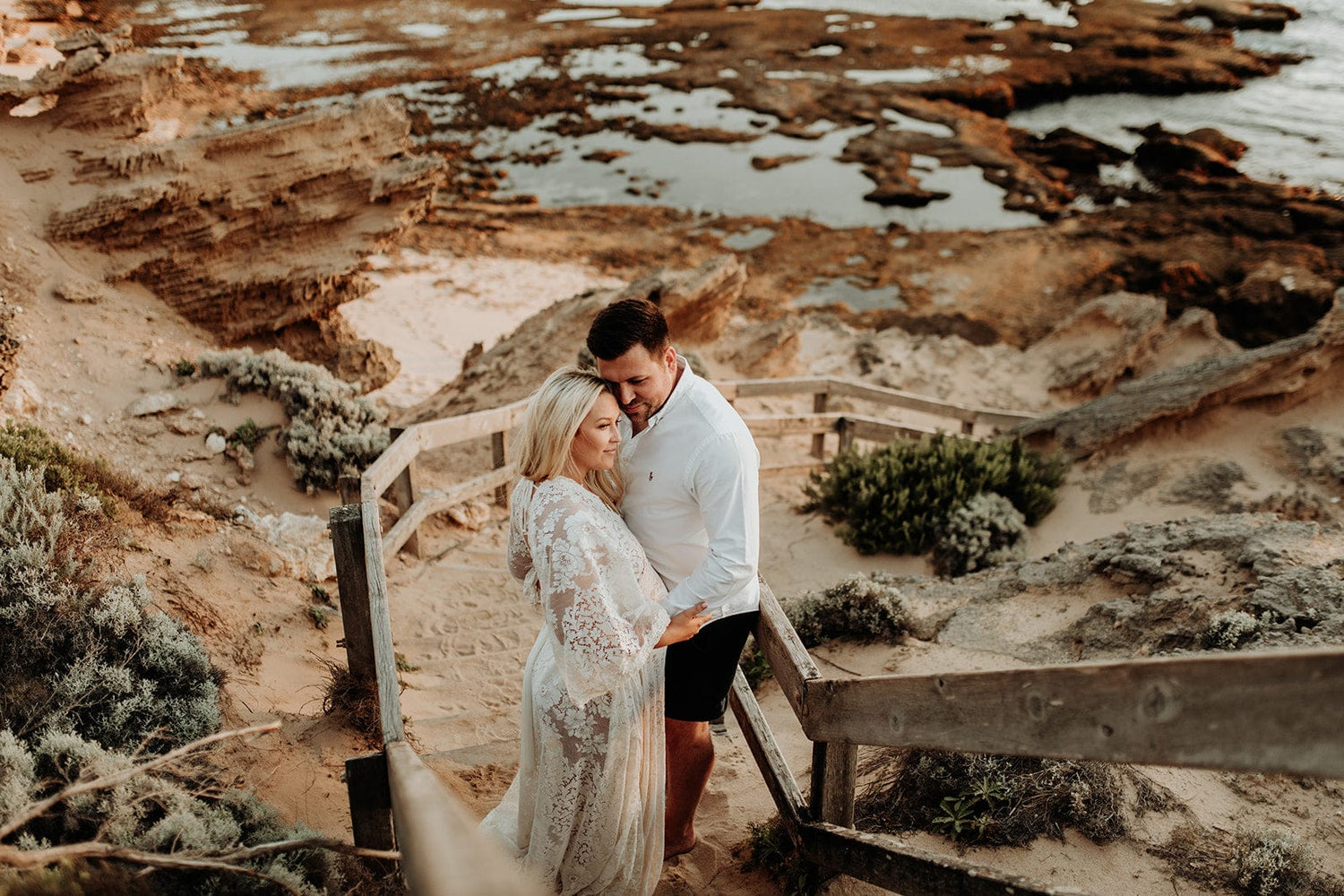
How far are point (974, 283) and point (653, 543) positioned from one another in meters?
16.8

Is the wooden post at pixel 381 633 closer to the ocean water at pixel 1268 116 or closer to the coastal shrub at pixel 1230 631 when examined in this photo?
the coastal shrub at pixel 1230 631

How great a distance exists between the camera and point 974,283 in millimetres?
18875

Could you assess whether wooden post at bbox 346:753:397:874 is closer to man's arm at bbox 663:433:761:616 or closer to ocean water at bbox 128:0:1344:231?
man's arm at bbox 663:433:761:616

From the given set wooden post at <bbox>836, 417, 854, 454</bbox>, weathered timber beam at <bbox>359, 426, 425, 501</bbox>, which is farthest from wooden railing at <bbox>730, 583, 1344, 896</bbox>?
wooden post at <bbox>836, 417, 854, 454</bbox>

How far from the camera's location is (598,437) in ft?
10.8

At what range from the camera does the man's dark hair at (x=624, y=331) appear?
3.38m

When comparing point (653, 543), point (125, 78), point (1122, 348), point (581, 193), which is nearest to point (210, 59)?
point (581, 193)

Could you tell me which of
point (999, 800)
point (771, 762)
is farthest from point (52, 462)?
point (999, 800)

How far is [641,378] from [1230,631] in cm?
318

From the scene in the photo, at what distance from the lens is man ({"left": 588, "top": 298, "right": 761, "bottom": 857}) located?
3379mm

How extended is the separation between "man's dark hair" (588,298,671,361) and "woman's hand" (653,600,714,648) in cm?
94

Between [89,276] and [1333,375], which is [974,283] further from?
[89,276]

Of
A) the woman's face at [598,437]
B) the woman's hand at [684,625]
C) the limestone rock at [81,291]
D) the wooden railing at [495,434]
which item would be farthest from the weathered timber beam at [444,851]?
the limestone rock at [81,291]

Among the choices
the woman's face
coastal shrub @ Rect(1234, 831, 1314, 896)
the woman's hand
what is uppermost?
the woman's face
